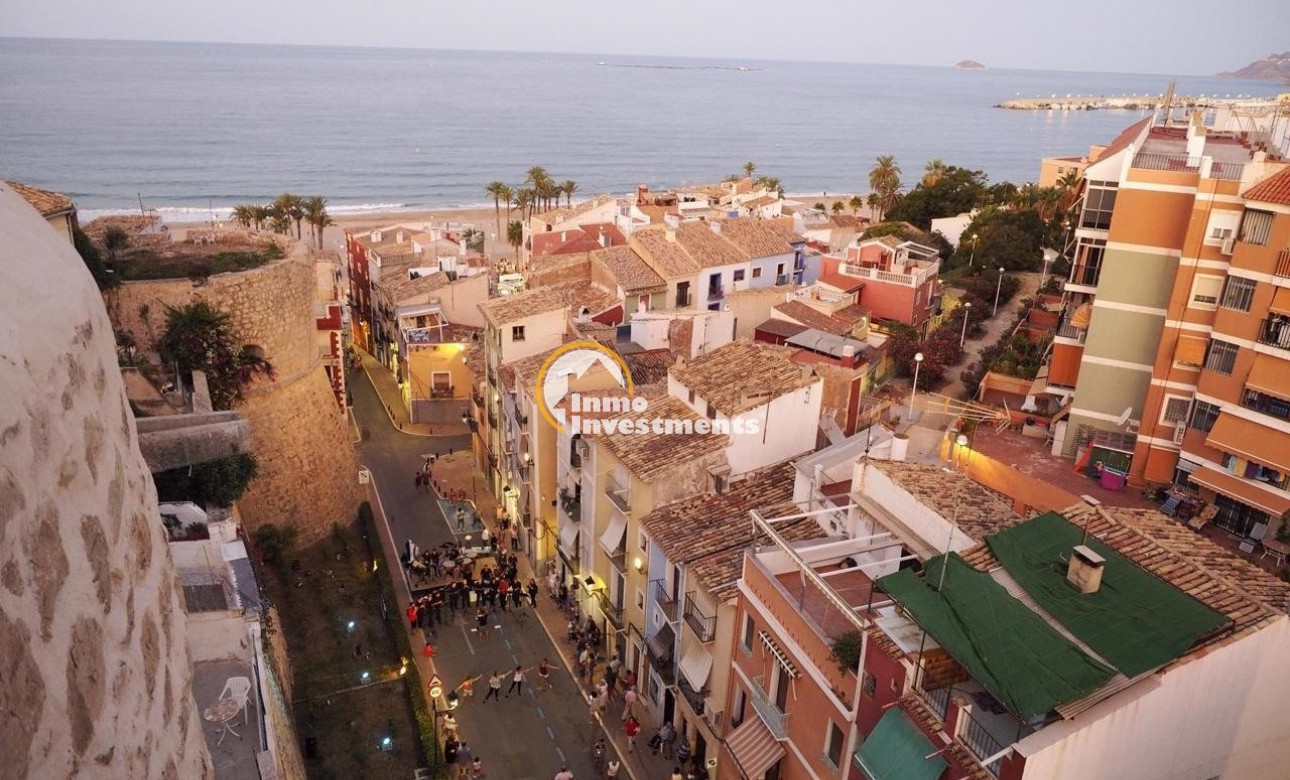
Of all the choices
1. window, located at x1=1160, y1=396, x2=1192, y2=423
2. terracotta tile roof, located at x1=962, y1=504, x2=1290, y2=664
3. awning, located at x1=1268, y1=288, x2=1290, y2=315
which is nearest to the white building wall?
terracotta tile roof, located at x1=962, y1=504, x2=1290, y2=664

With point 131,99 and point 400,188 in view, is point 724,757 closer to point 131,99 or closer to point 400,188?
point 400,188

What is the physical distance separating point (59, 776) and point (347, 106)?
211 m

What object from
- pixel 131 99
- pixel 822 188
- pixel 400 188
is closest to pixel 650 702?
pixel 400 188

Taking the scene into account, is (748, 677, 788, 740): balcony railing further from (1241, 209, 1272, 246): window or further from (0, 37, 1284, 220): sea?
(0, 37, 1284, 220): sea

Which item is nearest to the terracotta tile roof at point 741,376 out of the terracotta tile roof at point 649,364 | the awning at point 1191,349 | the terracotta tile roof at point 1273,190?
the terracotta tile roof at point 649,364

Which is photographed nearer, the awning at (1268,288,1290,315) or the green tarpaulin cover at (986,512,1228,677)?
the green tarpaulin cover at (986,512,1228,677)

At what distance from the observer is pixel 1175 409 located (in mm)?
26281

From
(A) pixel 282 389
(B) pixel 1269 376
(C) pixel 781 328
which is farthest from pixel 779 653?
(C) pixel 781 328

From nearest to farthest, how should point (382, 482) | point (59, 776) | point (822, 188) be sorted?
point (59, 776), point (382, 482), point (822, 188)

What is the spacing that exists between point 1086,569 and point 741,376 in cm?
1182

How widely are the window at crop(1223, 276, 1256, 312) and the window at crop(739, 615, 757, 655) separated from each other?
16.8 meters

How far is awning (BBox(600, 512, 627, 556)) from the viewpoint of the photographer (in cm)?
2380

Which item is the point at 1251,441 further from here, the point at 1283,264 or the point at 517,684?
the point at 517,684

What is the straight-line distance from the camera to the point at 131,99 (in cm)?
16950
